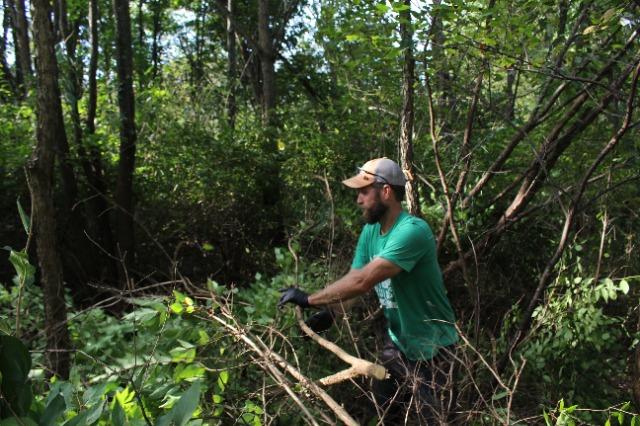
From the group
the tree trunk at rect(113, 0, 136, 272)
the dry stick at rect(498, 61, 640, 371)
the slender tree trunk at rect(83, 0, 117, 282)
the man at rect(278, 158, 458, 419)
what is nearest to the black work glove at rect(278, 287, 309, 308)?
the man at rect(278, 158, 458, 419)

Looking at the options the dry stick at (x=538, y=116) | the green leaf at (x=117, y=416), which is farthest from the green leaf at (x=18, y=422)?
the dry stick at (x=538, y=116)

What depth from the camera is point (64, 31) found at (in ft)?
31.4

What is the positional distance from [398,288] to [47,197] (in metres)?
2.19

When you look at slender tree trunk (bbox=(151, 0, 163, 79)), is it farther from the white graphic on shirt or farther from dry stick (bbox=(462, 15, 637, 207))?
the white graphic on shirt

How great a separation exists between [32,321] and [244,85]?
11861 mm

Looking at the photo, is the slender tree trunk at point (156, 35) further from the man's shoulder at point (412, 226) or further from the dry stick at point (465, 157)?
the man's shoulder at point (412, 226)

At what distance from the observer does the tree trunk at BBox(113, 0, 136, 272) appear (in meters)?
7.98

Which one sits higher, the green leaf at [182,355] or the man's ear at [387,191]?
the man's ear at [387,191]

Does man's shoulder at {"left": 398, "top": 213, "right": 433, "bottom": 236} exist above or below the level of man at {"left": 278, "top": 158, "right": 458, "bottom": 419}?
above

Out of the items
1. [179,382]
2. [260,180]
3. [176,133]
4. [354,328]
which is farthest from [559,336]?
[176,133]

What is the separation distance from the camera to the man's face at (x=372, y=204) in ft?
11.4

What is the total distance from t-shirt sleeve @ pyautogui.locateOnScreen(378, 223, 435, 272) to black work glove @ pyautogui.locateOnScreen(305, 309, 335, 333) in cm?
59

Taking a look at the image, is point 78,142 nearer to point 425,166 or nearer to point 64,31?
point 64,31

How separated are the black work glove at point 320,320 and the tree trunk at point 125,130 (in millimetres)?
4994
